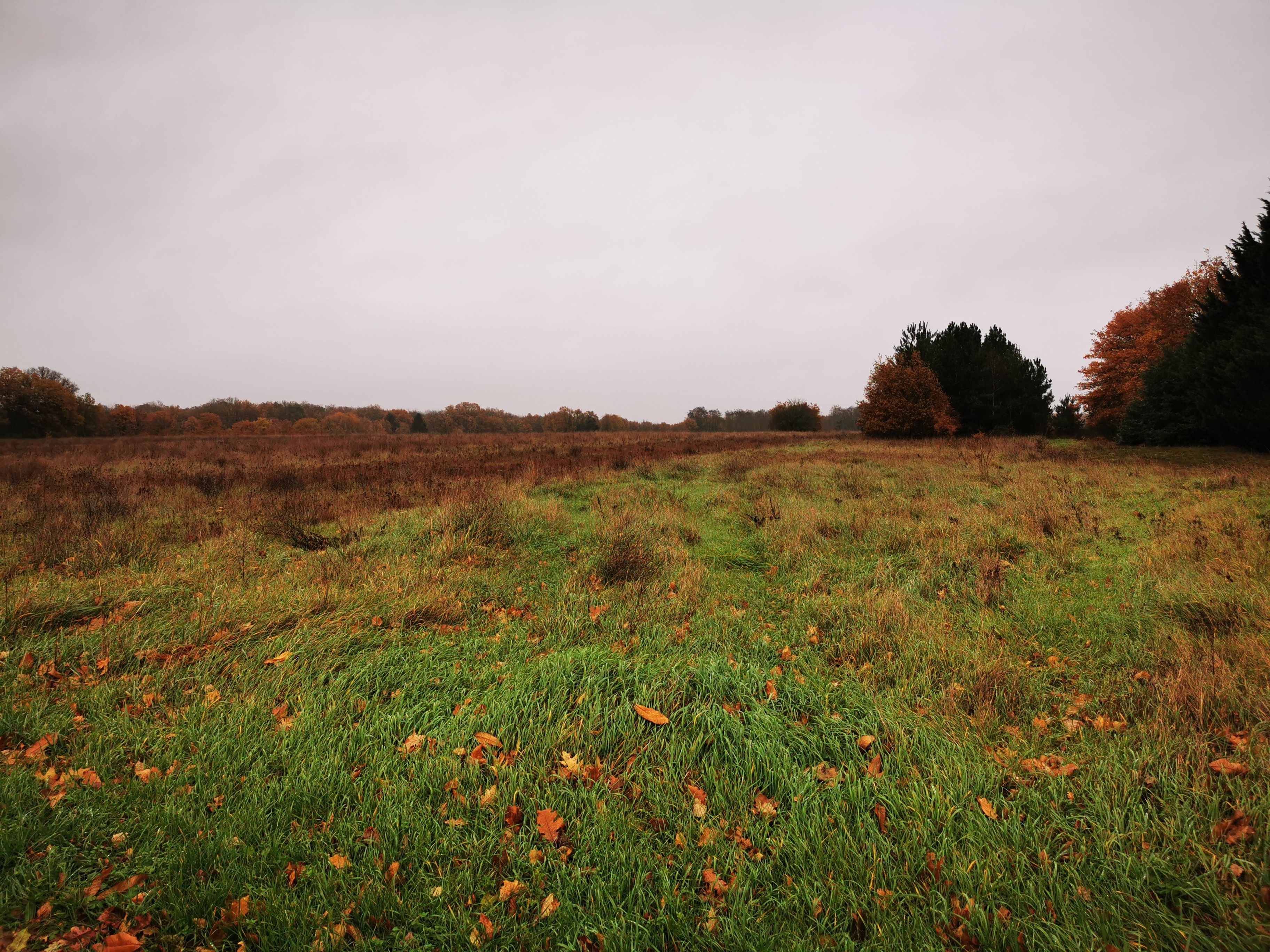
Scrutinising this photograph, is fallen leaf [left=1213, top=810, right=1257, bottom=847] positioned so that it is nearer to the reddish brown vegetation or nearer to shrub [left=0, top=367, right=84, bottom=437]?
the reddish brown vegetation

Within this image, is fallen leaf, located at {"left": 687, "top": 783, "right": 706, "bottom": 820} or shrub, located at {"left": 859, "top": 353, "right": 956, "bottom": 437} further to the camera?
shrub, located at {"left": 859, "top": 353, "right": 956, "bottom": 437}

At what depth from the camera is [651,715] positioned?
3.11 metres

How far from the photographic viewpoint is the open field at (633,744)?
1991mm

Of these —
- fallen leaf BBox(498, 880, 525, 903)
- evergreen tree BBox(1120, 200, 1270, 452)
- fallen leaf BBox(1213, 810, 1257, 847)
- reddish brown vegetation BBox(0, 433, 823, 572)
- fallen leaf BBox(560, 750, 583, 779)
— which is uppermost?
evergreen tree BBox(1120, 200, 1270, 452)

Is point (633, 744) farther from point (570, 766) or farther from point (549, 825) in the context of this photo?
point (549, 825)

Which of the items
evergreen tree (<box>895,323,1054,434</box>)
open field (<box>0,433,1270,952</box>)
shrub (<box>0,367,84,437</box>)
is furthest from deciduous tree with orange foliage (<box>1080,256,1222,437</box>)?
shrub (<box>0,367,84,437</box>)

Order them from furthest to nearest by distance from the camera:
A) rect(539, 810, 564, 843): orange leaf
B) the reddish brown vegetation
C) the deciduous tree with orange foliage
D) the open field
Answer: the deciduous tree with orange foliage, the reddish brown vegetation, rect(539, 810, 564, 843): orange leaf, the open field

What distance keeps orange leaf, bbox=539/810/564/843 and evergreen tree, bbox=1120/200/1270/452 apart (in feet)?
83.7

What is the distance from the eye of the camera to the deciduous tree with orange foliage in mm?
32125

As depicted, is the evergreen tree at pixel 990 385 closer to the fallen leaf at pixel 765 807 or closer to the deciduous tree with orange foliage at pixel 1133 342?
the deciduous tree with orange foliage at pixel 1133 342

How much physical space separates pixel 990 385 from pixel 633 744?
41462 mm

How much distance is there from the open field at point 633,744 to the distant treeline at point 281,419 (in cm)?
4354

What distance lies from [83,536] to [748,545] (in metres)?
9.29

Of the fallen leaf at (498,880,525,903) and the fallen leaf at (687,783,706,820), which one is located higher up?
the fallen leaf at (687,783,706,820)
